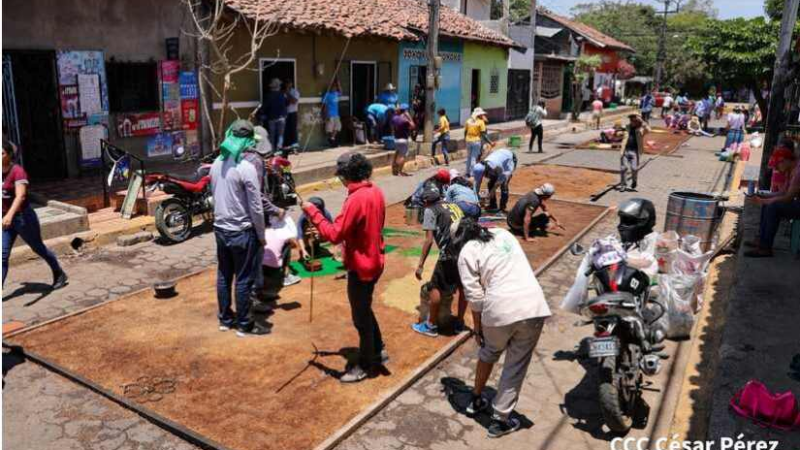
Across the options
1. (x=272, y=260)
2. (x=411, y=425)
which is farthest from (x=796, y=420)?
(x=272, y=260)

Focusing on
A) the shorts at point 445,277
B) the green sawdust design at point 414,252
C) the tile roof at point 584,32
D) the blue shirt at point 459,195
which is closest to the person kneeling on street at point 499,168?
the green sawdust design at point 414,252

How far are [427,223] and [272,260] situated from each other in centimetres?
179

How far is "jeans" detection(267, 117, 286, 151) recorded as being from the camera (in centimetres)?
1474

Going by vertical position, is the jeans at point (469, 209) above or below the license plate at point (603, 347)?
above

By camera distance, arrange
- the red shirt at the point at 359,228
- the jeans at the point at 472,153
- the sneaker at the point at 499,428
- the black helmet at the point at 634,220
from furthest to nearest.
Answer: the jeans at the point at 472,153
the black helmet at the point at 634,220
the red shirt at the point at 359,228
the sneaker at the point at 499,428

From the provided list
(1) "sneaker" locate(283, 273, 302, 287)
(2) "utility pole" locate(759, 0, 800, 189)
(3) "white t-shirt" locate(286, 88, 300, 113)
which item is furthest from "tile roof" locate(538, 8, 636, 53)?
(1) "sneaker" locate(283, 273, 302, 287)

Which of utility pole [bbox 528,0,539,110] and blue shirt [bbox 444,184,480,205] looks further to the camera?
utility pole [bbox 528,0,539,110]

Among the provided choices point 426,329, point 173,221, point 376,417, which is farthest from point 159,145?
point 376,417

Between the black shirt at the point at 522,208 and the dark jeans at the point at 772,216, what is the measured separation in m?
2.96

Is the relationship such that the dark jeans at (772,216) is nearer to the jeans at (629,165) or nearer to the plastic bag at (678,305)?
the plastic bag at (678,305)

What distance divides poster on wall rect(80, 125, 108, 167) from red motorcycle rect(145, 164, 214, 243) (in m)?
2.54

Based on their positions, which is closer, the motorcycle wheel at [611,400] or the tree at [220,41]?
the motorcycle wheel at [611,400]

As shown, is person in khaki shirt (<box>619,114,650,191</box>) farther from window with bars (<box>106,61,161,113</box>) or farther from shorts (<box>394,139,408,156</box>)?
window with bars (<box>106,61,161,113</box>)

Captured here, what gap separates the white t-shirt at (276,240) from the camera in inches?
275
